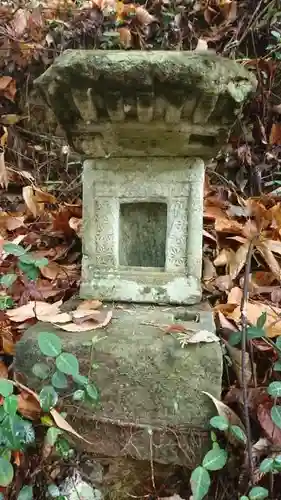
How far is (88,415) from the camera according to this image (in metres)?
1.34

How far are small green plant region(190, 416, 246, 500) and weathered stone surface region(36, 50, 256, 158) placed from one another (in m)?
0.79

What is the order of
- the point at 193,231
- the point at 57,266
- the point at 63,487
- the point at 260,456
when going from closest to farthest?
the point at 260,456, the point at 63,487, the point at 193,231, the point at 57,266

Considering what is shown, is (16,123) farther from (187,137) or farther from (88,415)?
(88,415)

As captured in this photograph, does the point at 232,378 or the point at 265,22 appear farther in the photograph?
the point at 265,22

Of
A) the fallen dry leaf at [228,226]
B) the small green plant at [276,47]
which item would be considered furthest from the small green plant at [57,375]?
the small green plant at [276,47]

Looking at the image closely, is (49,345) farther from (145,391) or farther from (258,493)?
(258,493)

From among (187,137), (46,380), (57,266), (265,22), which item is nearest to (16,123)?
(57,266)

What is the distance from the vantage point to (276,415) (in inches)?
46.8

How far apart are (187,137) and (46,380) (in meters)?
0.79

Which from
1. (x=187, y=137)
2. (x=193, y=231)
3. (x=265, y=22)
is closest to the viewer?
(x=187, y=137)

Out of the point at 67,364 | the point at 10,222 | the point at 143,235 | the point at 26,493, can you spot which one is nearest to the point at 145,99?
the point at 143,235

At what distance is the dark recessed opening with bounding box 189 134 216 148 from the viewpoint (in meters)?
1.54

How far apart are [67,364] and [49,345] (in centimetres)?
6

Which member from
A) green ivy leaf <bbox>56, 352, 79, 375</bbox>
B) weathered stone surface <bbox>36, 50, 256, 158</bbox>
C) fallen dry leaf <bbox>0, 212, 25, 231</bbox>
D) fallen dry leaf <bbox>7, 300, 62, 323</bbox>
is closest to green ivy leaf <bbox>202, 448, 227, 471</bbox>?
green ivy leaf <bbox>56, 352, 79, 375</bbox>
